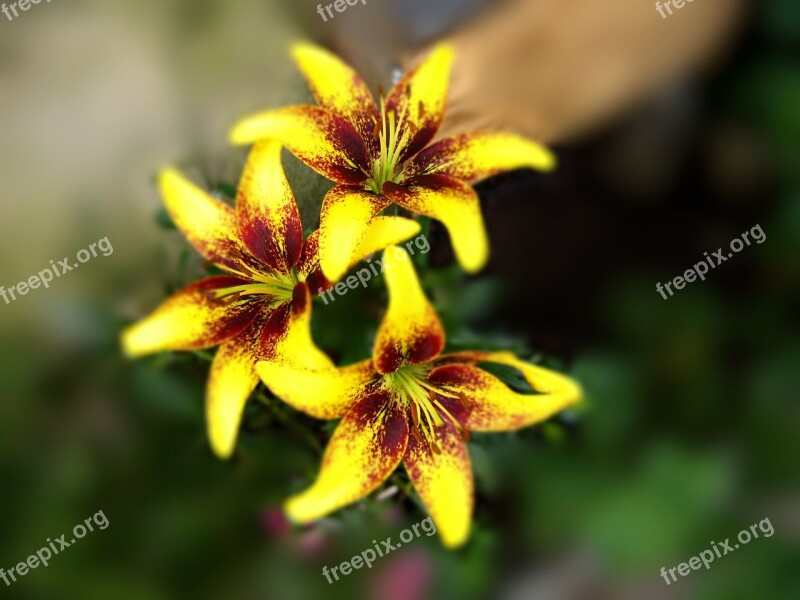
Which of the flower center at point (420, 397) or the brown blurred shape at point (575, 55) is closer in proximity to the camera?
the flower center at point (420, 397)

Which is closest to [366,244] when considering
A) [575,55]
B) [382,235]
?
[382,235]

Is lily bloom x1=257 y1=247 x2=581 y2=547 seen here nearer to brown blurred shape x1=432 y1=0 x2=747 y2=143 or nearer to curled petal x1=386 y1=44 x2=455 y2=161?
curled petal x1=386 y1=44 x2=455 y2=161

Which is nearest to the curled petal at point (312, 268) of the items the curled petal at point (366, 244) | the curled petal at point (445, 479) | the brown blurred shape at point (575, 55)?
the curled petal at point (366, 244)

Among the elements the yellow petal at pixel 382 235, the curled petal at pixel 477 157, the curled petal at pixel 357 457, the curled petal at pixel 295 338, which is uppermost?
the curled petal at pixel 477 157

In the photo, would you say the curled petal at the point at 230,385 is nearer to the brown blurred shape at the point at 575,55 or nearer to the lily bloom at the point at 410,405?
the lily bloom at the point at 410,405

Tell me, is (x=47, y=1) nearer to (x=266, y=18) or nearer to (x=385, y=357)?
(x=266, y=18)

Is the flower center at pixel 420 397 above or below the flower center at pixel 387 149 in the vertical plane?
below
